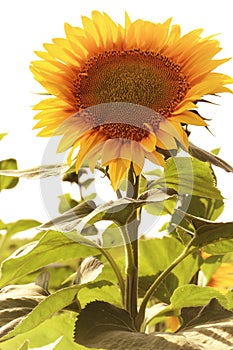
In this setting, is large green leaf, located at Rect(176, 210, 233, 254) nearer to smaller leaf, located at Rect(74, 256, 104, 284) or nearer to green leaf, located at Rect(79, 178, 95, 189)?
smaller leaf, located at Rect(74, 256, 104, 284)

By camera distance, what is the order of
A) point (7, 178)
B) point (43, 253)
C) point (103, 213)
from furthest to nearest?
point (7, 178), point (43, 253), point (103, 213)

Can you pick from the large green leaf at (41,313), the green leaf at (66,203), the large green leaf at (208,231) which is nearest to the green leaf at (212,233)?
the large green leaf at (208,231)

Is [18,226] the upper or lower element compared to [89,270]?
lower

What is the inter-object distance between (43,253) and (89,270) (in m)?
0.05

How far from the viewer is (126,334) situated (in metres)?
0.46

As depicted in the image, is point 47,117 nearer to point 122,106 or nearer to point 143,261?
point 122,106

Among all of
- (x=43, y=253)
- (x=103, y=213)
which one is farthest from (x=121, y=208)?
(x=43, y=253)

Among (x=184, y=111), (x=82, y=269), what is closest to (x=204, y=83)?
(x=184, y=111)

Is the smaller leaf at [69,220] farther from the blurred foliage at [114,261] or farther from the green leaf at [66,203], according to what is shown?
the green leaf at [66,203]

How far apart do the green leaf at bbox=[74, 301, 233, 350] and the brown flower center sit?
0.44ft

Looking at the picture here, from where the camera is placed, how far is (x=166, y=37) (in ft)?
1.82

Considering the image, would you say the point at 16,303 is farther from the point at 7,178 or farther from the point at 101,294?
the point at 7,178

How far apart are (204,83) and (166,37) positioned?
0.23ft

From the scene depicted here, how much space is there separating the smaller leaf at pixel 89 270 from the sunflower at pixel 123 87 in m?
0.07
